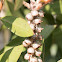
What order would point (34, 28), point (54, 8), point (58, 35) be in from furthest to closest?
point (58, 35), point (54, 8), point (34, 28)

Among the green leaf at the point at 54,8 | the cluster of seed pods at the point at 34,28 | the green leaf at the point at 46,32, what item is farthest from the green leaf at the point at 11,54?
the green leaf at the point at 54,8

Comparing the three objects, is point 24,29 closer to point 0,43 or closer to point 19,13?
point 19,13

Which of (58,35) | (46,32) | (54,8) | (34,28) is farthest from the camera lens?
(58,35)

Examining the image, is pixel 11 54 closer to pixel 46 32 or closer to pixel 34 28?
pixel 34 28

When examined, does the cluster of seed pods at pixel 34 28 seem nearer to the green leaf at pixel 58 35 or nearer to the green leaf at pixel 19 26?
the green leaf at pixel 19 26

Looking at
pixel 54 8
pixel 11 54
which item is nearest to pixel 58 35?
pixel 54 8

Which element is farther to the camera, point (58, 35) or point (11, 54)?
point (58, 35)

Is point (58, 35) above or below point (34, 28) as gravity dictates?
below

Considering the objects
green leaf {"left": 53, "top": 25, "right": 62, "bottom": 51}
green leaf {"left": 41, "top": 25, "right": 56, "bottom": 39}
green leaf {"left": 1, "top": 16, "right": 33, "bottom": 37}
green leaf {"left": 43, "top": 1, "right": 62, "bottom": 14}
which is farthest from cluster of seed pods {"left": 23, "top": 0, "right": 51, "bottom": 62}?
green leaf {"left": 53, "top": 25, "right": 62, "bottom": 51}

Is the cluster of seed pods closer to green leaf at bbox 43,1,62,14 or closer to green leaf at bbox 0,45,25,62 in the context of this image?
green leaf at bbox 0,45,25,62

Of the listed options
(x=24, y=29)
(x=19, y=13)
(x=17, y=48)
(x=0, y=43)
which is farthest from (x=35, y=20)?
(x=0, y=43)
